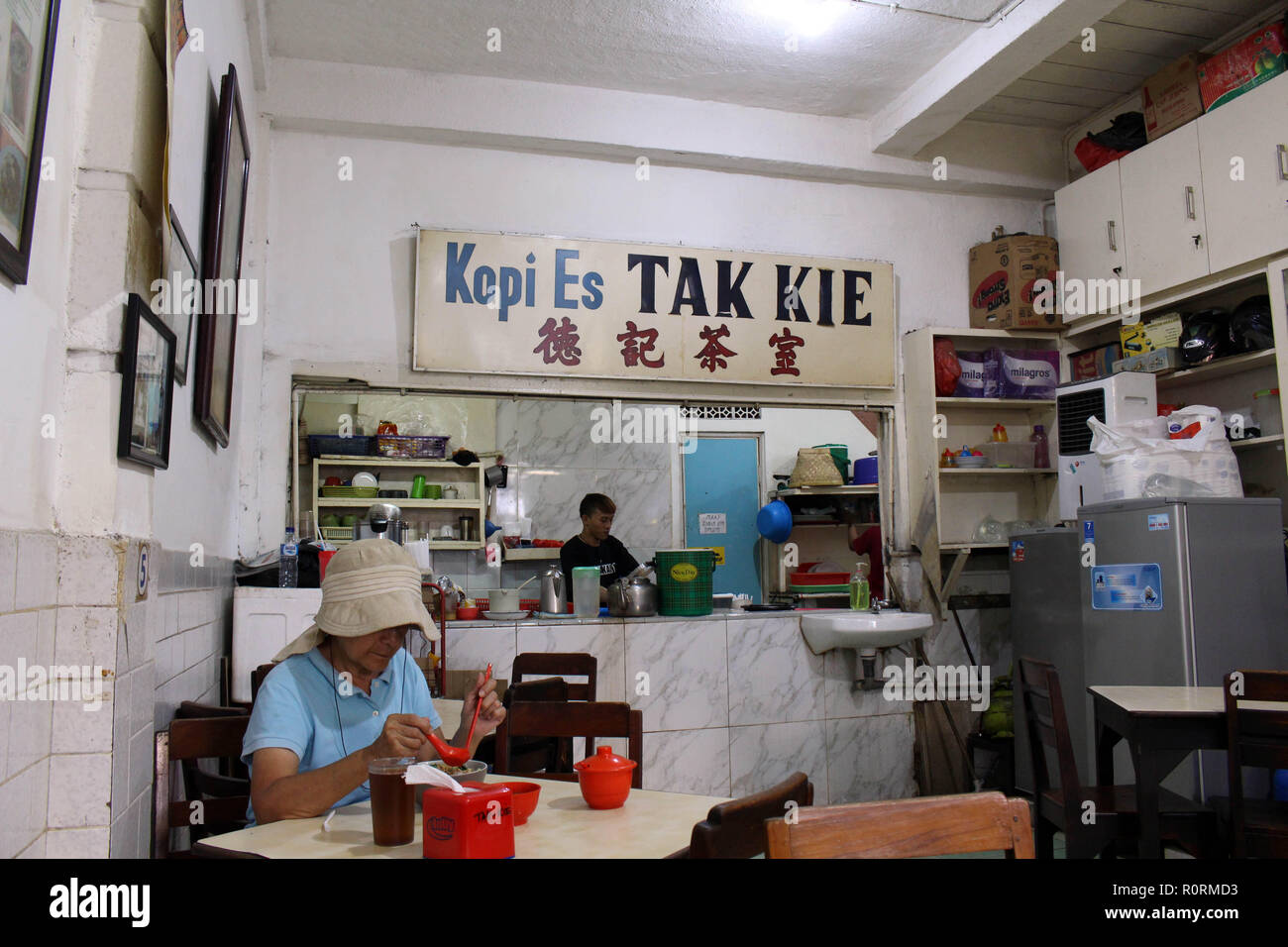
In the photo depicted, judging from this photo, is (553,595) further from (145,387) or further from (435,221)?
(145,387)

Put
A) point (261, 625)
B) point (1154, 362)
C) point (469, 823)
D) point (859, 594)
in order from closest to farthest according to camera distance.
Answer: point (469, 823), point (261, 625), point (1154, 362), point (859, 594)

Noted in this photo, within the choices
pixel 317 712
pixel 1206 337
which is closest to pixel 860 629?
pixel 1206 337

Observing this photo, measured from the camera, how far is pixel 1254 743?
2646 mm

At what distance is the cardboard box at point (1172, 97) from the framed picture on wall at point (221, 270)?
4543 millimetres

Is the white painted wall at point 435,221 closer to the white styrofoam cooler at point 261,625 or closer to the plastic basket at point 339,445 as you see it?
the white styrofoam cooler at point 261,625

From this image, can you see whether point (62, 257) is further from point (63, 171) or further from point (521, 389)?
point (521, 389)

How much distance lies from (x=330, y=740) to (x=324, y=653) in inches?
8.3

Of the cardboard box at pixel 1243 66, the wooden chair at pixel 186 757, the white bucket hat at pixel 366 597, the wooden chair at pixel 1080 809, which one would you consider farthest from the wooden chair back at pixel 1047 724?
the cardboard box at pixel 1243 66

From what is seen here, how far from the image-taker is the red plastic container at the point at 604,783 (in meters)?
1.92

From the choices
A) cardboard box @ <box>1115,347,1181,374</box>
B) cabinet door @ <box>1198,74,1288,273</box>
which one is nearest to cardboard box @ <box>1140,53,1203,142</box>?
cabinet door @ <box>1198,74,1288,273</box>

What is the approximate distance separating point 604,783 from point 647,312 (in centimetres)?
358

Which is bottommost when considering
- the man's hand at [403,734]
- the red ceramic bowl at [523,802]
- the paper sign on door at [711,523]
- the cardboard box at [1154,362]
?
the red ceramic bowl at [523,802]

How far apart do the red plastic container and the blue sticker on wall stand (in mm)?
3141

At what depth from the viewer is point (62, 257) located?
1.78 m
